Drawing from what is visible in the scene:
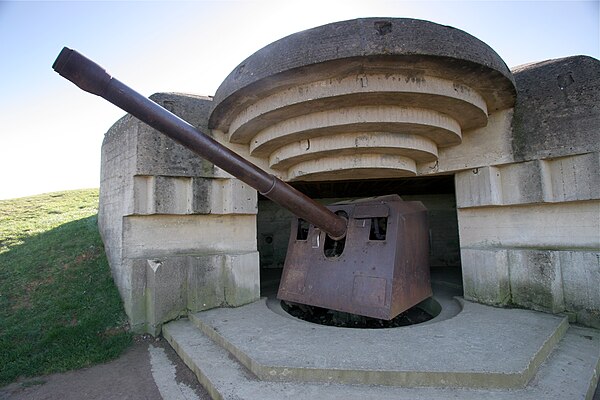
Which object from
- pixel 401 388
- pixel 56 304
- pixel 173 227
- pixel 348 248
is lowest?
pixel 401 388

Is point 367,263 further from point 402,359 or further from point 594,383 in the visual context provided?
point 594,383

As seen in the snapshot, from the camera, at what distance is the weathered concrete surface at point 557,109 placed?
4.00m

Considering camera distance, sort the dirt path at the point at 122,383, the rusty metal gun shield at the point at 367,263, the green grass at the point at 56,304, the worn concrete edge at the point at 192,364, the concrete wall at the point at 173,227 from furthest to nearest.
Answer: the concrete wall at the point at 173,227
the rusty metal gun shield at the point at 367,263
the green grass at the point at 56,304
the dirt path at the point at 122,383
the worn concrete edge at the point at 192,364

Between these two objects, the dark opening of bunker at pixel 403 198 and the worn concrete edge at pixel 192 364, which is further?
the dark opening of bunker at pixel 403 198

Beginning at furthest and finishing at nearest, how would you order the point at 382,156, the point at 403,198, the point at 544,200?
the point at 403,198 → the point at 382,156 → the point at 544,200

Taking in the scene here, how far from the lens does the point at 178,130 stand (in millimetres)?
3049

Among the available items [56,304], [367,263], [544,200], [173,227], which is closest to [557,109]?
[544,200]

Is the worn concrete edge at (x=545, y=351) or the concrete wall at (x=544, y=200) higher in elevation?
the concrete wall at (x=544, y=200)

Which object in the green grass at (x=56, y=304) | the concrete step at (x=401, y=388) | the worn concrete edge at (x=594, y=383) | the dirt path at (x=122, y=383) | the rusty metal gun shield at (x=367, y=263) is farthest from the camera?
the rusty metal gun shield at (x=367, y=263)

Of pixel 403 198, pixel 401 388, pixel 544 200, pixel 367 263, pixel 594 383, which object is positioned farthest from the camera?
pixel 403 198

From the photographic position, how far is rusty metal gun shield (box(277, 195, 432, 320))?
3.93 m

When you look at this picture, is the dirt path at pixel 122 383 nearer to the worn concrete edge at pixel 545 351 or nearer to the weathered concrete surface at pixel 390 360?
the weathered concrete surface at pixel 390 360

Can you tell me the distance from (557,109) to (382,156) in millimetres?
2195

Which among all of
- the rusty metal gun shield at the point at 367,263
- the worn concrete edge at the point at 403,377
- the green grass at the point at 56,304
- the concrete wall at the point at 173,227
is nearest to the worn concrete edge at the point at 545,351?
the worn concrete edge at the point at 403,377
